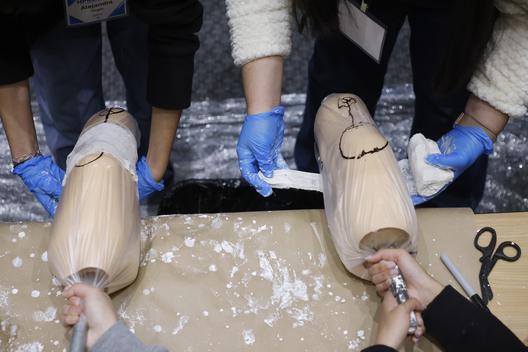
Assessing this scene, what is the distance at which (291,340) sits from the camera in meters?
0.84

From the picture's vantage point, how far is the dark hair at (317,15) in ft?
3.37

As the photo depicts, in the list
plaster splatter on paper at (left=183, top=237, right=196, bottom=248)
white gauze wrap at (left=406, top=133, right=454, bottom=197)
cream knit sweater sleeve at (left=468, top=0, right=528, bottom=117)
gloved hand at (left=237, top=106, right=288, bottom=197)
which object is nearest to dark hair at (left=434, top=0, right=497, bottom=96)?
cream knit sweater sleeve at (left=468, top=0, right=528, bottom=117)

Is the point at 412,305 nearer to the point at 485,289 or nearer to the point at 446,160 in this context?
the point at 485,289

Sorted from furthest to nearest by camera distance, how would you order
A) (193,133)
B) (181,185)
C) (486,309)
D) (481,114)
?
(193,133)
(181,185)
(481,114)
(486,309)

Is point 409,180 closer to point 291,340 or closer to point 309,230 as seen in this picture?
point 309,230

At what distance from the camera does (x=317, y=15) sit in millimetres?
1043

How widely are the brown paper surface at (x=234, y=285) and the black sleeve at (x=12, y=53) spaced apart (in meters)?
0.32

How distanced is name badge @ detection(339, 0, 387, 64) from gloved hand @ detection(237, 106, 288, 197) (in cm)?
22

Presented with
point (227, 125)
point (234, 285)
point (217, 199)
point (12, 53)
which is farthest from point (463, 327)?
point (227, 125)

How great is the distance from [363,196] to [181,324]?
0.36m

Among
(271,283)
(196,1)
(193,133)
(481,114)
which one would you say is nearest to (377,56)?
(481,114)

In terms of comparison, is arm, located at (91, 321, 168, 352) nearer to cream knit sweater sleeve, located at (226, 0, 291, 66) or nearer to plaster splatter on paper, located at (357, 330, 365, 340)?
plaster splatter on paper, located at (357, 330, 365, 340)

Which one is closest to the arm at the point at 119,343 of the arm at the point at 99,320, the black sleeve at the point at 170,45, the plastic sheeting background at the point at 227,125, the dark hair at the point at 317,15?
the arm at the point at 99,320

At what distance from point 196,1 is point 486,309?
0.70 metres
